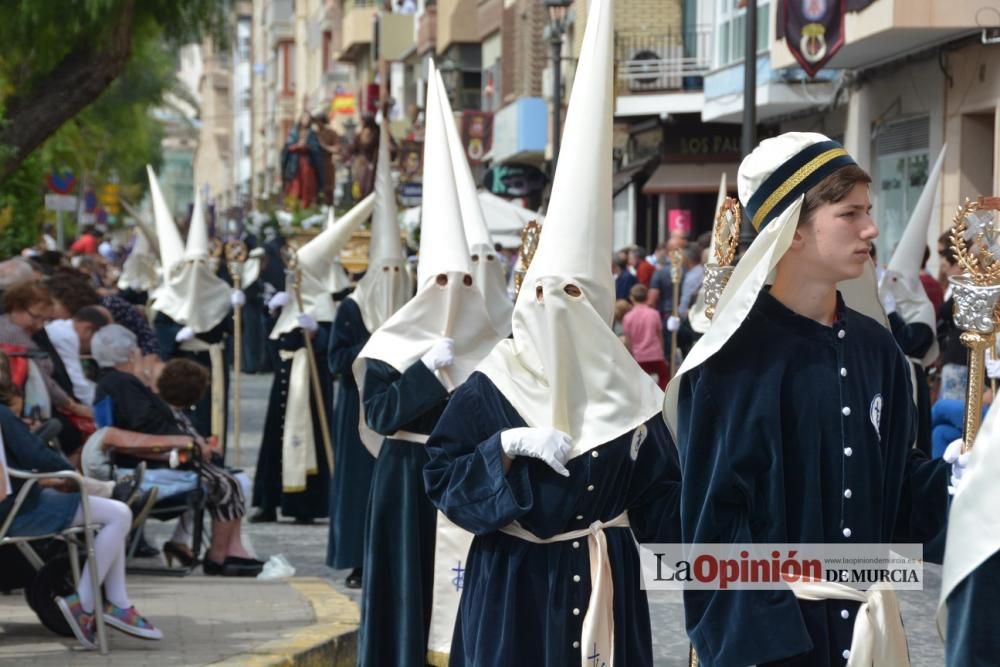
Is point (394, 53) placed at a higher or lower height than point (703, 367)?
higher

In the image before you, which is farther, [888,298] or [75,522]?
[888,298]

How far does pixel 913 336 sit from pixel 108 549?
5765 mm

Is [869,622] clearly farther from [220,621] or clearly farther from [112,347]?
[112,347]

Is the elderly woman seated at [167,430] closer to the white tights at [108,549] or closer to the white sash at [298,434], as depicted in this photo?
the white tights at [108,549]

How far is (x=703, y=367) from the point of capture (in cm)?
Answer: 435

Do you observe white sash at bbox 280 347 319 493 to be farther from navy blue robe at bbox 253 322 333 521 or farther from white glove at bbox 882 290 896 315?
white glove at bbox 882 290 896 315

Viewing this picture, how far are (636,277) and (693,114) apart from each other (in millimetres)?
11241

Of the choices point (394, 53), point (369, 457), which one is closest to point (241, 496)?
point (369, 457)

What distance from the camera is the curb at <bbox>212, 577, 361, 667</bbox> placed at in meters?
7.86

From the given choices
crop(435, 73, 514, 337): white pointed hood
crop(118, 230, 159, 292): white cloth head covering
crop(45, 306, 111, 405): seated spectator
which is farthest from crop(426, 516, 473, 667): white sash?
crop(118, 230, 159, 292): white cloth head covering

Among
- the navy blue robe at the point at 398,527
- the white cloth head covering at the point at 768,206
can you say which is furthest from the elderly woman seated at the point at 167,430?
the white cloth head covering at the point at 768,206

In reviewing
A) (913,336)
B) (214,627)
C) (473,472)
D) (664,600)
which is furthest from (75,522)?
(913,336)

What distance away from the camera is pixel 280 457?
539 inches

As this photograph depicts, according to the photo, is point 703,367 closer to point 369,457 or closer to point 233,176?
point 369,457
